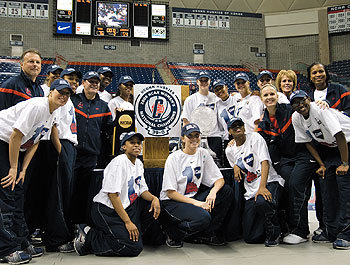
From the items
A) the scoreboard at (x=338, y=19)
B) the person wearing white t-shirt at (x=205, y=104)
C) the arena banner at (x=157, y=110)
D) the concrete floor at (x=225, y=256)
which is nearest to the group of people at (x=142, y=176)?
the concrete floor at (x=225, y=256)

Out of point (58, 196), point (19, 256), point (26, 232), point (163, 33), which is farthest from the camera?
point (163, 33)

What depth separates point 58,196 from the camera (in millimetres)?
3494

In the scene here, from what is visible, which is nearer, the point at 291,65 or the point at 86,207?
the point at 86,207

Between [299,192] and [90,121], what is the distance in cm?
255

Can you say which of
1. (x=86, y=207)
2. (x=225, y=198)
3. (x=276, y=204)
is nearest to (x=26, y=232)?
(x=86, y=207)

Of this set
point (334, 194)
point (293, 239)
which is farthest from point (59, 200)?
point (334, 194)

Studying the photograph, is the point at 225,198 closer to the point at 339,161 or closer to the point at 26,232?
the point at 339,161

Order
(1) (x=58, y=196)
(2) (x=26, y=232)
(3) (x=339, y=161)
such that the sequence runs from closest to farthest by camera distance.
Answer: (2) (x=26, y=232)
(1) (x=58, y=196)
(3) (x=339, y=161)

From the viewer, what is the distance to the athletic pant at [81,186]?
397 centimetres

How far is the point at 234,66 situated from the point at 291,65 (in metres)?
2.91

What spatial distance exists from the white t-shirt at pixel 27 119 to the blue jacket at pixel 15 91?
11.5 inches

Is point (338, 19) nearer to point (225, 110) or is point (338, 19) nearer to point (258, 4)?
point (258, 4)

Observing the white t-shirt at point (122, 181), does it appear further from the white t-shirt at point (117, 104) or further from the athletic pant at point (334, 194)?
the athletic pant at point (334, 194)

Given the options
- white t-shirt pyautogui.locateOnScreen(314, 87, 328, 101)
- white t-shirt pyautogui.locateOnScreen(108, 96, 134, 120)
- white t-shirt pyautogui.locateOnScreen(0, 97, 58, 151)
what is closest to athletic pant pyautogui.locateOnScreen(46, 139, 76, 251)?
white t-shirt pyautogui.locateOnScreen(0, 97, 58, 151)
